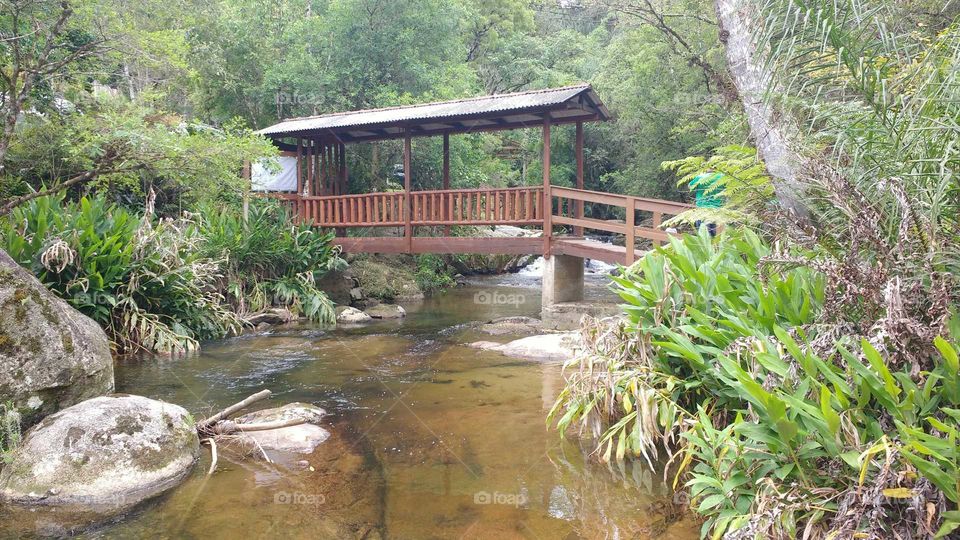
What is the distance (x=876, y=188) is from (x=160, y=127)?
7085 millimetres

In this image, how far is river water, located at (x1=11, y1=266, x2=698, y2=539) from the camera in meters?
3.59

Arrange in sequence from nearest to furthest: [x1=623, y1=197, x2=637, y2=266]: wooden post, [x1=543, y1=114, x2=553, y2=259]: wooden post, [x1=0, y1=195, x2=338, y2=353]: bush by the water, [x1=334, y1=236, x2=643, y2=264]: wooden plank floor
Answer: [x1=0, y1=195, x2=338, y2=353]: bush by the water → [x1=623, y1=197, x2=637, y2=266]: wooden post → [x1=334, y1=236, x2=643, y2=264]: wooden plank floor → [x1=543, y1=114, x2=553, y2=259]: wooden post

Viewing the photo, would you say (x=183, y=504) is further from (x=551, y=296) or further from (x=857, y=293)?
(x=551, y=296)

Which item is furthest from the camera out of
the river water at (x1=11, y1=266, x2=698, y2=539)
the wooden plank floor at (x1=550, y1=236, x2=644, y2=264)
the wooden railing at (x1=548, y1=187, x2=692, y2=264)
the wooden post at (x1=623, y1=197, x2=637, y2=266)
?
the wooden plank floor at (x1=550, y1=236, x2=644, y2=264)

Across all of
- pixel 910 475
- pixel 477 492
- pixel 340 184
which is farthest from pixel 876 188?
pixel 340 184

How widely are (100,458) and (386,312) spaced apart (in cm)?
797

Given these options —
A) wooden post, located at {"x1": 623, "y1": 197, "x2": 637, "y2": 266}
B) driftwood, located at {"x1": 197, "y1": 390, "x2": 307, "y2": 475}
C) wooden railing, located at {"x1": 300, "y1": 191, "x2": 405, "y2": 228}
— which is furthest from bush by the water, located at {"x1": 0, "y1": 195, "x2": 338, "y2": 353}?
wooden post, located at {"x1": 623, "y1": 197, "x2": 637, "y2": 266}

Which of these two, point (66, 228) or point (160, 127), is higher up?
point (160, 127)

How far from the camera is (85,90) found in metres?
9.20

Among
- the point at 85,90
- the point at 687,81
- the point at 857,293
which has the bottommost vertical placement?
the point at 857,293

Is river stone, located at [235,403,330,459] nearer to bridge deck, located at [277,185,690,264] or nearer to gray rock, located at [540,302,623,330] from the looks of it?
gray rock, located at [540,302,623,330]

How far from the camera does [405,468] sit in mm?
4426

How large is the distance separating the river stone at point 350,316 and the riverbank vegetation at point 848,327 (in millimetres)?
7915

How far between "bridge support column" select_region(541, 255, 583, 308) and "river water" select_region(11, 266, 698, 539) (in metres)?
3.78
